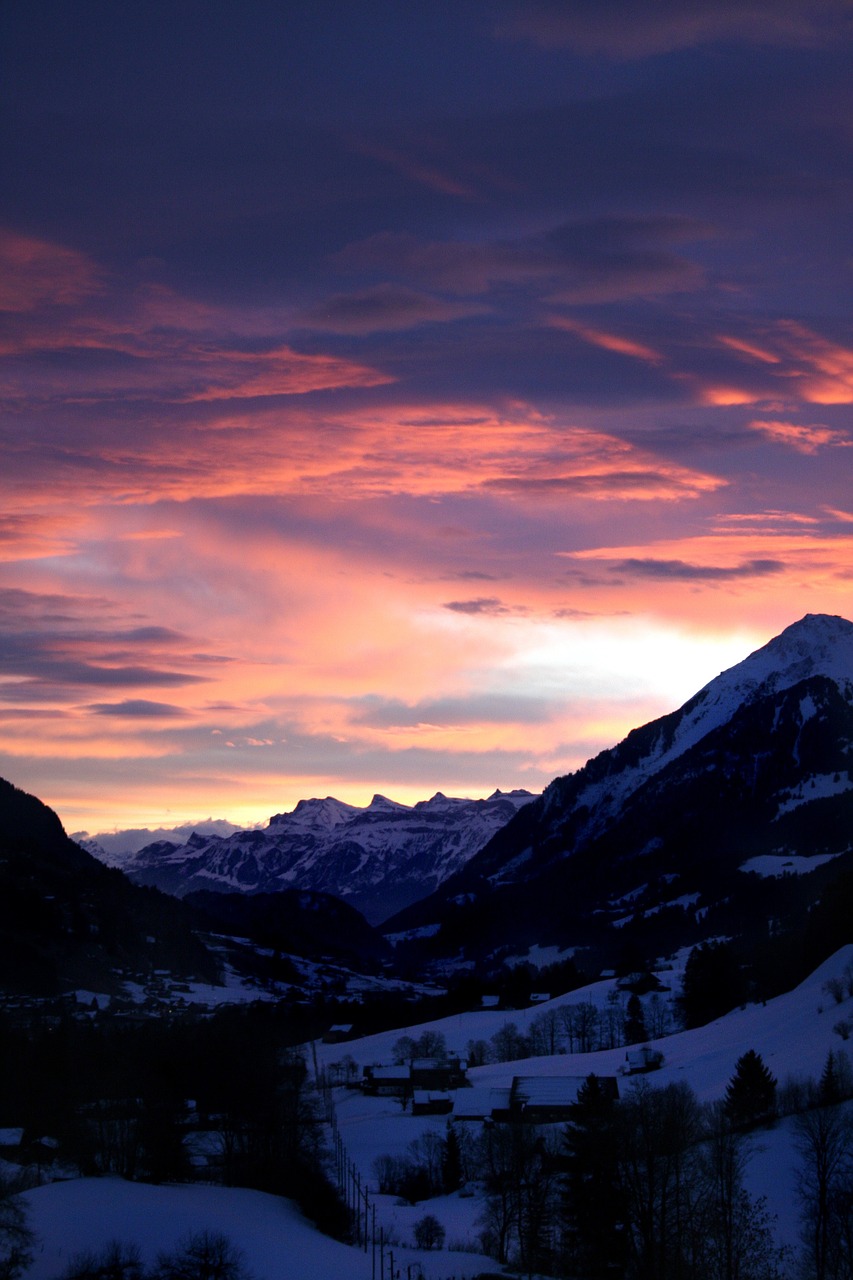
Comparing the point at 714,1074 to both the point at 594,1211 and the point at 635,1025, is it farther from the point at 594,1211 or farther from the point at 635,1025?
the point at 635,1025

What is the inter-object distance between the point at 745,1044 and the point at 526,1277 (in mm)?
64015

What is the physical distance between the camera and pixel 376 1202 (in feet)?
298

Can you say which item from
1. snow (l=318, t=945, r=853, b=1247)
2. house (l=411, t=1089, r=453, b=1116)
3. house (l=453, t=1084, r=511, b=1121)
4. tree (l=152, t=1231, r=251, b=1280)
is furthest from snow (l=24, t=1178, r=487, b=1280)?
house (l=411, t=1089, r=453, b=1116)

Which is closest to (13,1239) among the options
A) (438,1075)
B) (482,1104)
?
(482,1104)

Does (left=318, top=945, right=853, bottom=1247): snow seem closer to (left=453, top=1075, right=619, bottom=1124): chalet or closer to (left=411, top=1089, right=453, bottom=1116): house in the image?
(left=453, top=1075, right=619, bottom=1124): chalet

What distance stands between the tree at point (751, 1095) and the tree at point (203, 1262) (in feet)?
126

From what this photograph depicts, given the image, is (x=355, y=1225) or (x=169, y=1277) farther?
(x=355, y=1225)

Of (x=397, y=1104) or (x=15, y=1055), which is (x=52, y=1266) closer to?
(x=15, y=1055)

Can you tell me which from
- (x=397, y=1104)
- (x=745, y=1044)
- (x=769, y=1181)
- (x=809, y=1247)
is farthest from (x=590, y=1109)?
(x=397, y=1104)

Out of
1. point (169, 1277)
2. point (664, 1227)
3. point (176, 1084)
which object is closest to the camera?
point (169, 1277)

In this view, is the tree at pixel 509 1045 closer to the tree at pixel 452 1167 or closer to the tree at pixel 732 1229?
the tree at pixel 452 1167

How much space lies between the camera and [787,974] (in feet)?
563

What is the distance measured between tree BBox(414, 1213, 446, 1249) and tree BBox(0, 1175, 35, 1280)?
24.2 meters

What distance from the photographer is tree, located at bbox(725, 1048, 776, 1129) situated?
3482 inches
